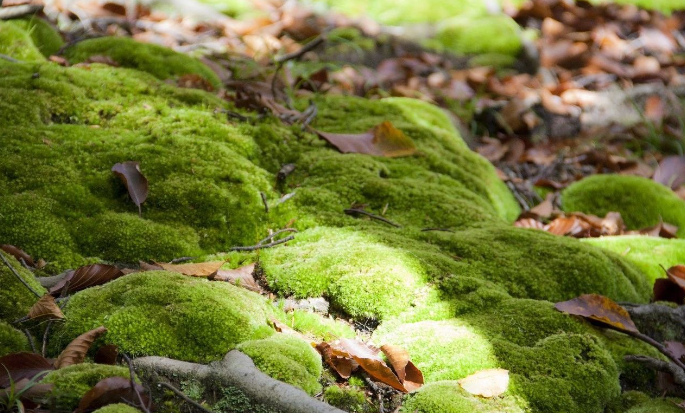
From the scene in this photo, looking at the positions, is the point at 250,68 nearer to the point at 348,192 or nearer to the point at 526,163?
the point at 348,192

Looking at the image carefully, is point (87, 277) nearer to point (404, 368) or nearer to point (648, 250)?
point (404, 368)

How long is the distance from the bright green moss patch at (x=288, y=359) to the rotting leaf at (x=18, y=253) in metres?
0.98

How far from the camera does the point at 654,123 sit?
6.56 meters

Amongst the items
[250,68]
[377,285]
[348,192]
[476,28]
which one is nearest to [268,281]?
[377,285]

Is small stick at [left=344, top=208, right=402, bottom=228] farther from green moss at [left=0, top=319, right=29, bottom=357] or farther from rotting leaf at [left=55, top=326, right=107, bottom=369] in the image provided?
green moss at [left=0, top=319, right=29, bottom=357]

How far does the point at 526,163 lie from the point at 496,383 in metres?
3.84

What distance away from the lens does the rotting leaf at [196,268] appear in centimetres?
245

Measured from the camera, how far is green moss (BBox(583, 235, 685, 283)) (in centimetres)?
342

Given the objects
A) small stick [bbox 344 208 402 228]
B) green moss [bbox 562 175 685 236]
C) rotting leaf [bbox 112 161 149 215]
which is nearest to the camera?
rotting leaf [bbox 112 161 149 215]

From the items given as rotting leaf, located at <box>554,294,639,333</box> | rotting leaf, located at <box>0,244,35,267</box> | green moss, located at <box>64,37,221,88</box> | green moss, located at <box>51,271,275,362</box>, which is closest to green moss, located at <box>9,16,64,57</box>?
green moss, located at <box>64,37,221,88</box>

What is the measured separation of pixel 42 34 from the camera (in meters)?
4.29

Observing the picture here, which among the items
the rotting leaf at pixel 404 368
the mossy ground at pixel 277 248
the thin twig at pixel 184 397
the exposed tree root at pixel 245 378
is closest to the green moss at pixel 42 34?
the mossy ground at pixel 277 248

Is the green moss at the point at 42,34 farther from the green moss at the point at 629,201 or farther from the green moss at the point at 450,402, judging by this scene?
the green moss at the point at 629,201

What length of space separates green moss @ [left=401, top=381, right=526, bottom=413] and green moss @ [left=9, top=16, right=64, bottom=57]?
3622mm
